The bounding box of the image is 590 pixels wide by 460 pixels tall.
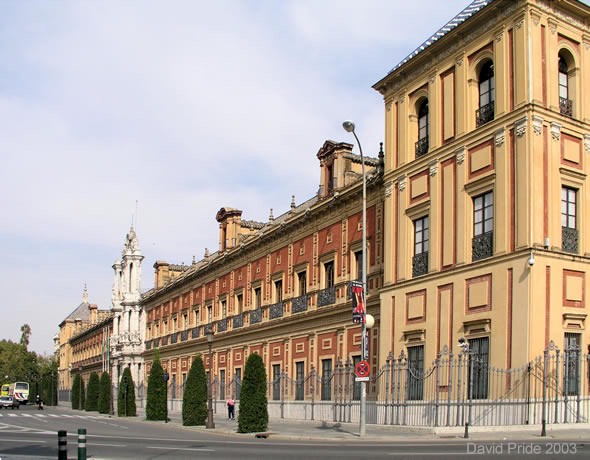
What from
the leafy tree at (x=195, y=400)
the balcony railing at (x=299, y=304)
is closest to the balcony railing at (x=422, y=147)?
the balcony railing at (x=299, y=304)

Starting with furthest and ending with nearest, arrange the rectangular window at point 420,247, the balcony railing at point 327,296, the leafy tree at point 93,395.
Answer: the leafy tree at point 93,395
the balcony railing at point 327,296
the rectangular window at point 420,247

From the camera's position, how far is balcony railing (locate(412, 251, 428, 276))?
27953mm

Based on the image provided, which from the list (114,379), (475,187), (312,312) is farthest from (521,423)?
(114,379)

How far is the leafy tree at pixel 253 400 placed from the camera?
2748 cm

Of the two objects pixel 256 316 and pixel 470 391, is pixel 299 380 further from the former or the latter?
pixel 470 391

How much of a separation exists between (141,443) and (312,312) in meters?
16.1

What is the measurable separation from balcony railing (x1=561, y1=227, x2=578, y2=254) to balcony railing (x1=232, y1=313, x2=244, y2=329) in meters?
25.2

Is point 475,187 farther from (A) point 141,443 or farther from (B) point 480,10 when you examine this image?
(A) point 141,443

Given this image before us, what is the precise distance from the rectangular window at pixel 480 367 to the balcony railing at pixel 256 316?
2047 centimetres

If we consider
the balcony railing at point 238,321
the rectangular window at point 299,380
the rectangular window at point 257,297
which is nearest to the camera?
the rectangular window at point 299,380

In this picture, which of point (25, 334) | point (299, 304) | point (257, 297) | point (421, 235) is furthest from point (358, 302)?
point (25, 334)

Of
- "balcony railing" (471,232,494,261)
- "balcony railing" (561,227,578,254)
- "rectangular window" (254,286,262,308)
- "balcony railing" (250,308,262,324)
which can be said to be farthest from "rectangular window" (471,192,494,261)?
"rectangular window" (254,286,262,308)

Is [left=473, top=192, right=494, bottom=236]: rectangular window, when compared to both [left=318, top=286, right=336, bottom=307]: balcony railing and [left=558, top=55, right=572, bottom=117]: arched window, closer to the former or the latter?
[left=558, top=55, right=572, bottom=117]: arched window

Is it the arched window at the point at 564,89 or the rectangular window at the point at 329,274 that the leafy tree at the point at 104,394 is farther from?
the arched window at the point at 564,89
